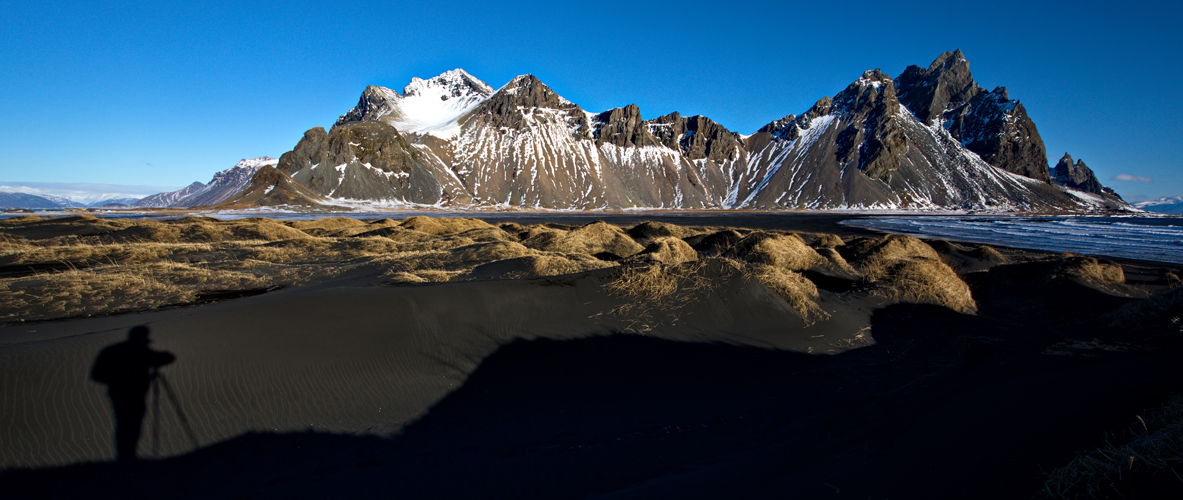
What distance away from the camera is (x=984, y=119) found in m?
182

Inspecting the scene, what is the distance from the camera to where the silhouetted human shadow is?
16.9 ft

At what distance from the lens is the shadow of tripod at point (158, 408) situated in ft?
17.2

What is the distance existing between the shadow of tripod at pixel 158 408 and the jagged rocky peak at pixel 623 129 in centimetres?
16280

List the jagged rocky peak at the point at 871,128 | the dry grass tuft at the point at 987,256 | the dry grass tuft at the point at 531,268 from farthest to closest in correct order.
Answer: the jagged rocky peak at the point at 871,128 < the dry grass tuft at the point at 987,256 < the dry grass tuft at the point at 531,268

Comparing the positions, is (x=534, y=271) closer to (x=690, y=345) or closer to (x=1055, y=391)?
(x=690, y=345)

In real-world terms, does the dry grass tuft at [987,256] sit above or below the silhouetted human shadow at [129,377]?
above

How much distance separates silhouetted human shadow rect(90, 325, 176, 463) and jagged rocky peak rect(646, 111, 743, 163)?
174480 millimetres

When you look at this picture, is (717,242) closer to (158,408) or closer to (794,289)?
(794,289)

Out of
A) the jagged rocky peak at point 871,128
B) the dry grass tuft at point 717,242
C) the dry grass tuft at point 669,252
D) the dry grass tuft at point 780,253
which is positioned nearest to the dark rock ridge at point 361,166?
the dry grass tuft at point 717,242

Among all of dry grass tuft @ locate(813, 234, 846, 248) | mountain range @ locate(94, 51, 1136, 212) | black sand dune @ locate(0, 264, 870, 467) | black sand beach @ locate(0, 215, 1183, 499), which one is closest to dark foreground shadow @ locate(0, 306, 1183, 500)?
black sand beach @ locate(0, 215, 1183, 499)

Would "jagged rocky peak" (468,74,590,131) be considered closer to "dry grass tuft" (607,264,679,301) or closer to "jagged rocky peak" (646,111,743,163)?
"jagged rocky peak" (646,111,743,163)

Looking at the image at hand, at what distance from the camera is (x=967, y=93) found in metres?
195

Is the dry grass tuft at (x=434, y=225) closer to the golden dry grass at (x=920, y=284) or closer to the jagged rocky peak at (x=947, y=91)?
the golden dry grass at (x=920, y=284)

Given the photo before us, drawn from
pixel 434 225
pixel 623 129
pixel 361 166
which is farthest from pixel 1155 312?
pixel 623 129
